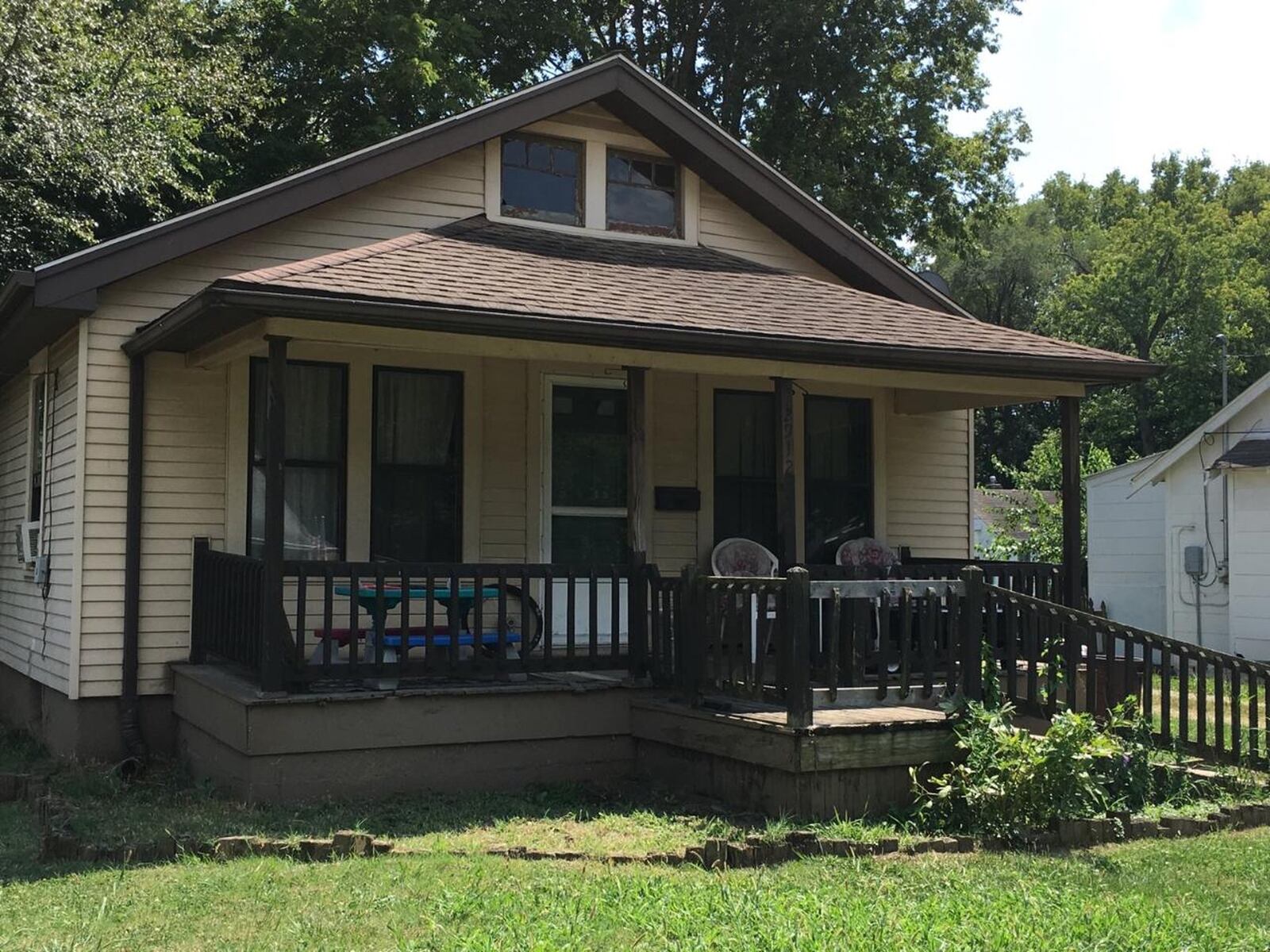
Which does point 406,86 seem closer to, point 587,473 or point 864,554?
point 587,473

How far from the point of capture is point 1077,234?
54.6 meters

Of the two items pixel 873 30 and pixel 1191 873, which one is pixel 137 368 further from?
pixel 873 30

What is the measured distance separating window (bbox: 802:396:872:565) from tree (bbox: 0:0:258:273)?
9.54 meters

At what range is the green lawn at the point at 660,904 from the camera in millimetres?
5203

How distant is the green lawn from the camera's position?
5.20 m

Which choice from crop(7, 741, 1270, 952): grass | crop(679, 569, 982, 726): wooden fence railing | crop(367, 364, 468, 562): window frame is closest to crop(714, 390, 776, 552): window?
crop(367, 364, 468, 562): window frame

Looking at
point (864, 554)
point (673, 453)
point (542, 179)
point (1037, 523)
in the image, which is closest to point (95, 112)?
point (542, 179)

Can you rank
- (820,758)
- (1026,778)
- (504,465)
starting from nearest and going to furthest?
(1026,778)
(820,758)
(504,465)

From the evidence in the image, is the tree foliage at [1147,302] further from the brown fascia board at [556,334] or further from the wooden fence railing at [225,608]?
the wooden fence railing at [225,608]

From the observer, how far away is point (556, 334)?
8711mm

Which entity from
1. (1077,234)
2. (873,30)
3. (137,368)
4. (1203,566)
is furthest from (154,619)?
(1077,234)

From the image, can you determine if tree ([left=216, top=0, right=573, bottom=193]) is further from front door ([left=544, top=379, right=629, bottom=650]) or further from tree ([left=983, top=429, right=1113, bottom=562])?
tree ([left=983, top=429, right=1113, bottom=562])

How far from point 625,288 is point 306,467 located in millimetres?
2865

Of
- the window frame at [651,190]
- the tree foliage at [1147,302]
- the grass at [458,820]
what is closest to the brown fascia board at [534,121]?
the window frame at [651,190]
